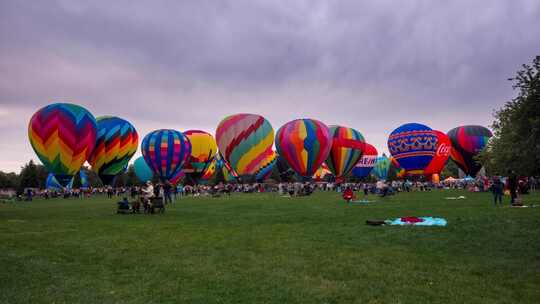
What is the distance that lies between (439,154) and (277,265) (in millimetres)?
57632

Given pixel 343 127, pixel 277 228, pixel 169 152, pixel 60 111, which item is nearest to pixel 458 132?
pixel 343 127

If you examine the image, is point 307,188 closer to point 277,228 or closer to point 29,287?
point 277,228

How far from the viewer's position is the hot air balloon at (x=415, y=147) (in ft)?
193

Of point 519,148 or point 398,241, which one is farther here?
point 398,241

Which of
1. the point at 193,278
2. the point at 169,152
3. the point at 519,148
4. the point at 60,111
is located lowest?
the point at 193,278

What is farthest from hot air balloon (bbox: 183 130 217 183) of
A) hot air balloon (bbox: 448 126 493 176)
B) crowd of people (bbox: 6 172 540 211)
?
hot air balloon (bbox: 448 126 493 176)

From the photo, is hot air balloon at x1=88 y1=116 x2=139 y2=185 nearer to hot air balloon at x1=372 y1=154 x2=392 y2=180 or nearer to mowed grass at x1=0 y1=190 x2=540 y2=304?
mowed grass at x1=0 y1=190 x2=540 y2=304

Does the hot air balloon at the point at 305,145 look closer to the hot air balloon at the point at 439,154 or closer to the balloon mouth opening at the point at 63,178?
the hot air balloon at the point at 439,154

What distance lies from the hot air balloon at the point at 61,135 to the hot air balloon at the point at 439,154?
1702 inches

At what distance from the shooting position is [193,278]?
7.83 meters

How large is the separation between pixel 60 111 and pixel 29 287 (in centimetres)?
4398

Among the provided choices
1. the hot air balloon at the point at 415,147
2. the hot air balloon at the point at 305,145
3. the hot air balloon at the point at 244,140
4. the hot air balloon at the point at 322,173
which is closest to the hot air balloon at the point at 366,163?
the hot air balloon at the point at 322,173

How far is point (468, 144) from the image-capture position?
64312 mm

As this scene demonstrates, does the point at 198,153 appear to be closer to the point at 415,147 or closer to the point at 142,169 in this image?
the point at 142,169
